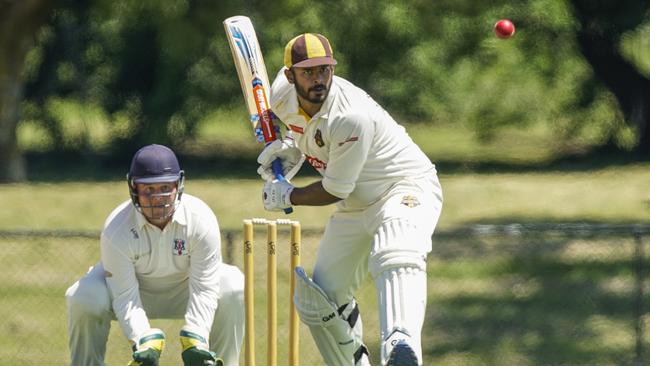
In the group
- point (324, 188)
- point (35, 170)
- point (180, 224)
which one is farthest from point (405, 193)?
point (35, 170)

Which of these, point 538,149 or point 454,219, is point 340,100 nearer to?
point 454,219

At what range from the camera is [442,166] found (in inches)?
579

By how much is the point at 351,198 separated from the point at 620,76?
9.67 m

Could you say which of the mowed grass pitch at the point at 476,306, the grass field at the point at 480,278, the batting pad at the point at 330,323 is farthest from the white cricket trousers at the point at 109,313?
the mowed grass pitch at the point at 476,306

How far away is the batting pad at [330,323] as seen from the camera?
17.4 ft

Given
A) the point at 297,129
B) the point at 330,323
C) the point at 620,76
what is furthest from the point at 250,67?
the point at 620,76

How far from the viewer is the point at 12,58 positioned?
13211 mm

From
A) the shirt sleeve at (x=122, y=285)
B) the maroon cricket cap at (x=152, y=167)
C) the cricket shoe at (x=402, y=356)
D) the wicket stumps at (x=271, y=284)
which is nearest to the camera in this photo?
the cricket shoe at (x=402, y=356)

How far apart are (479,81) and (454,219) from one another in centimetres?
414

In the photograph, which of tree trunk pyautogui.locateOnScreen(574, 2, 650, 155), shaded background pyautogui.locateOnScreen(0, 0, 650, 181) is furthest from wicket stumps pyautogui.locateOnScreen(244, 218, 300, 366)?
tree trunk pyautogui.locateOnScreen(574, 2, 650, 155)

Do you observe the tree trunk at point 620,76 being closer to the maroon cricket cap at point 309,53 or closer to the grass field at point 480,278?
the grass field at point 480,278

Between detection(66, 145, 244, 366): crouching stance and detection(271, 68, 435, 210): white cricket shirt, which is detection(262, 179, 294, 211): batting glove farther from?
detection(66, 145, 244, 366): crouching stance

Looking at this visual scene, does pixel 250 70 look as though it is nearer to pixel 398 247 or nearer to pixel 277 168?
pixel 277 168

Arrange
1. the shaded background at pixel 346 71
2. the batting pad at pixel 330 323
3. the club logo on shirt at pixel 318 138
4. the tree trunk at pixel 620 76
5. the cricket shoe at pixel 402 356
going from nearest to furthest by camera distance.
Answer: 1. the cricket shoe at pixel 402 356
2. the club logo on shirt at pixel 318 138
3. the batting pad at pixel 330 323
4. the tree trunk at pixel 620 76
5. the shaded background at pixel 346 71
